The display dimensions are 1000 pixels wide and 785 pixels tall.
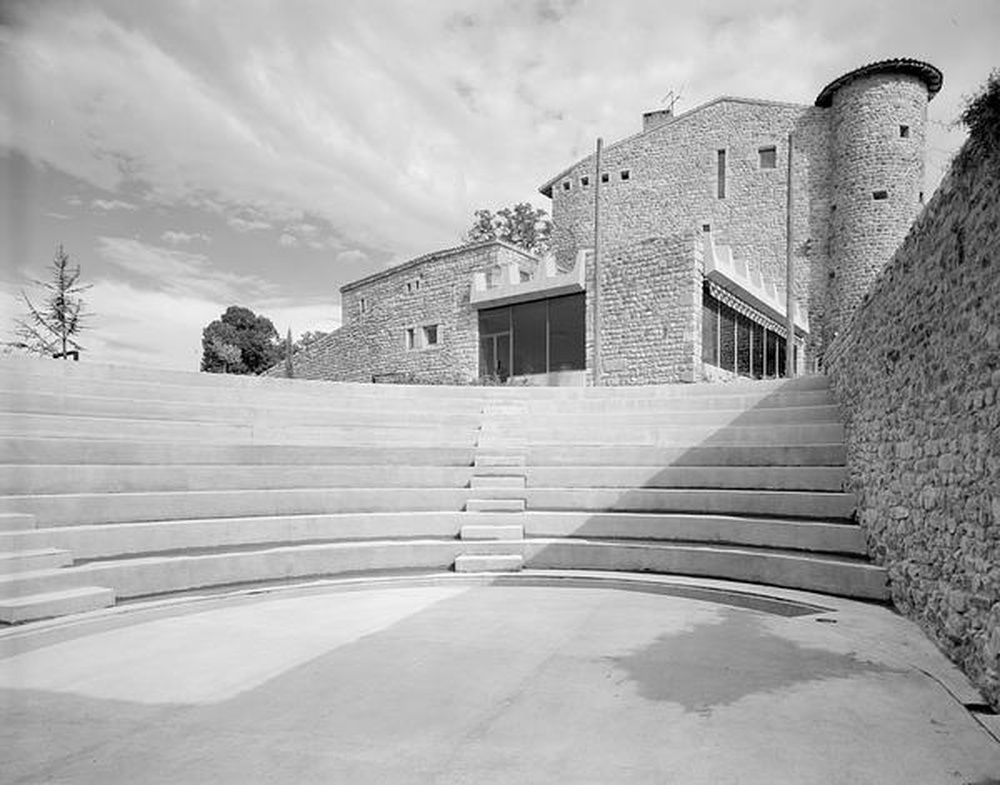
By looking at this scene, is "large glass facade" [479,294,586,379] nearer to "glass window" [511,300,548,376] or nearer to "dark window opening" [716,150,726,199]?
"glass window" [511,300,548,376]

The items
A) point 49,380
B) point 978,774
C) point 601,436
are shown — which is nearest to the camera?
point 978,774

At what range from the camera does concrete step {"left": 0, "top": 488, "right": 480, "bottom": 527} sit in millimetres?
5859

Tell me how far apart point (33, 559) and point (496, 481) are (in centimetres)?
459

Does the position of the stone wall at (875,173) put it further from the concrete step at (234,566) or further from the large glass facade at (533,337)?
the concrete step at (234,566)

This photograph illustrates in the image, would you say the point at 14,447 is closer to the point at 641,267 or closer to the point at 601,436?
the point at 601,436

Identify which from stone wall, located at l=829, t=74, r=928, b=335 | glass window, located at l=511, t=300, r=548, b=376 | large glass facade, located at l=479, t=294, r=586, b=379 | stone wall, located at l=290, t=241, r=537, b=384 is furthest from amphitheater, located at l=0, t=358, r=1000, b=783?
stone wall, located at l=829, t=74, r=928, b=335

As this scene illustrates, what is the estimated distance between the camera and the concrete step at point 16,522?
17.9 feet

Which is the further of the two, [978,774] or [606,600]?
[606,600]

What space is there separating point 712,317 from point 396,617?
15.0m

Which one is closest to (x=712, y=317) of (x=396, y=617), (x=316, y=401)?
(x=316, y=401)

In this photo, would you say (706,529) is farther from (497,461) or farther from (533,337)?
(533,337)

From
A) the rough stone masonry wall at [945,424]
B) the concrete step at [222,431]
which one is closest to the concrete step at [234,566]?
the concrete step at [222,431]

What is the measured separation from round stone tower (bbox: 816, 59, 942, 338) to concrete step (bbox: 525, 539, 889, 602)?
22.2 m

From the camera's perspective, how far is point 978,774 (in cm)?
268
